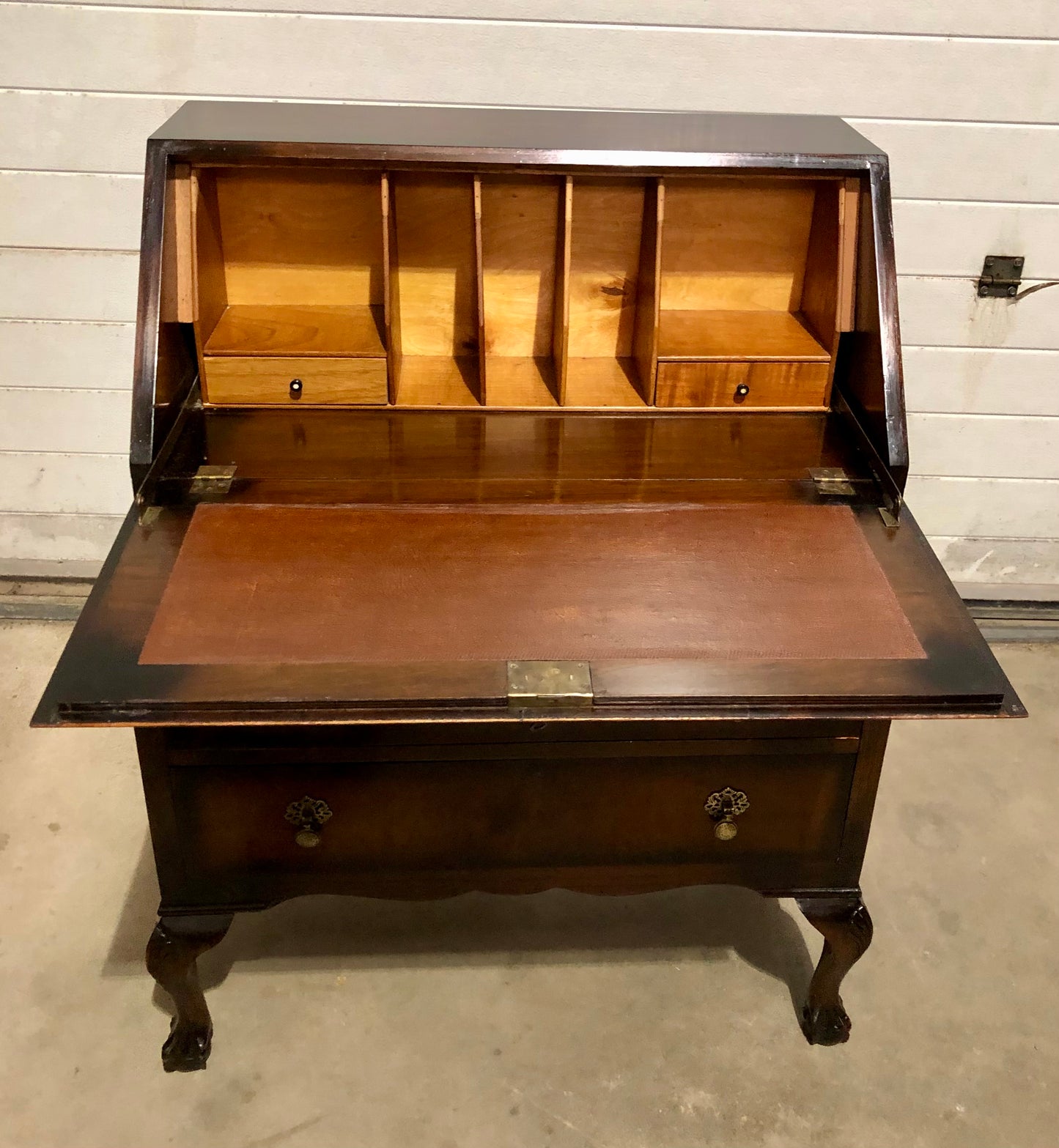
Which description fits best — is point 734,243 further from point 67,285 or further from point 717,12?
point 67,285

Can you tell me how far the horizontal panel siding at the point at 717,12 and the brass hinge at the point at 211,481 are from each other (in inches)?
47.5

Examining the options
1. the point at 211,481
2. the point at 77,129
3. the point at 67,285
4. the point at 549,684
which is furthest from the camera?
the point at 67,285

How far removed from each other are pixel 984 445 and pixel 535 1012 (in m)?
1.92

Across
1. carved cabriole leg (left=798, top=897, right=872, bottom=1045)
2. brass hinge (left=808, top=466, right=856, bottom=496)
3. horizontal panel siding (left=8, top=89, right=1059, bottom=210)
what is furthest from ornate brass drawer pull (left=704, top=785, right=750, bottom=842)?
horizontal panel siding (left=8, top=89, right=1059, bottom=210)

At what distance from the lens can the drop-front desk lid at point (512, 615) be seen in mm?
1368

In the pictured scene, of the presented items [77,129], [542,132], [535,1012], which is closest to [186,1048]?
[535,1012]

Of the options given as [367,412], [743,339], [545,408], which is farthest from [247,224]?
[743,339]

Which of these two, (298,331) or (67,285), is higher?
(298,331)

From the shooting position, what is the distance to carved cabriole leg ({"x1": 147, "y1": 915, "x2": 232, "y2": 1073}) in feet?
5.75

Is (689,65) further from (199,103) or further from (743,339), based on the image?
(199,103)

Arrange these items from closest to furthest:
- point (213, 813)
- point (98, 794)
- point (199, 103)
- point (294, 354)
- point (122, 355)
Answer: point (213, 813)
point (294, 354)
point (199, 103)
point (98, 794)
point (122, 355)

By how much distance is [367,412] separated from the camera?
194 centimetres

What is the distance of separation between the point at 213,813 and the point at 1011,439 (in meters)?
2.33

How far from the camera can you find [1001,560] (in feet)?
10.4
